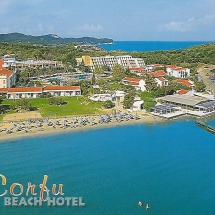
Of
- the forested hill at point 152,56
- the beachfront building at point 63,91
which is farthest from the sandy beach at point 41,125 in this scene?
the forested hill at point 152,56

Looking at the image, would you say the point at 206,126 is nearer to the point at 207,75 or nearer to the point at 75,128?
the point at 75,128

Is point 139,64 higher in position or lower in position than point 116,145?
higher

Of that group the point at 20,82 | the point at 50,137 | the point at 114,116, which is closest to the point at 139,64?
the point at 20,82

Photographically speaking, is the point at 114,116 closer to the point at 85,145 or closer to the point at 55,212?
the point at 85,145

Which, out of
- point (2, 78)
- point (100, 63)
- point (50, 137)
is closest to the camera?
point (50, 137)

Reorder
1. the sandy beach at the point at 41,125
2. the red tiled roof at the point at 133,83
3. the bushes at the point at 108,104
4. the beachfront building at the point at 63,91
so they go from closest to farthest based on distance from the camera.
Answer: the sandy beach at the point at 41,125 → the bushes at the point at 108,104 → the beachfront building at the point at 63,91 → the red tiled roof at the point at 133,83

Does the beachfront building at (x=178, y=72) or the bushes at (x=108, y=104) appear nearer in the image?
the bushes at (x=108, y=104)

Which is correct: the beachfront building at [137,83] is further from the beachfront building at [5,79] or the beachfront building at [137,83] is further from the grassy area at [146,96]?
the beachfront building at [5,79]
